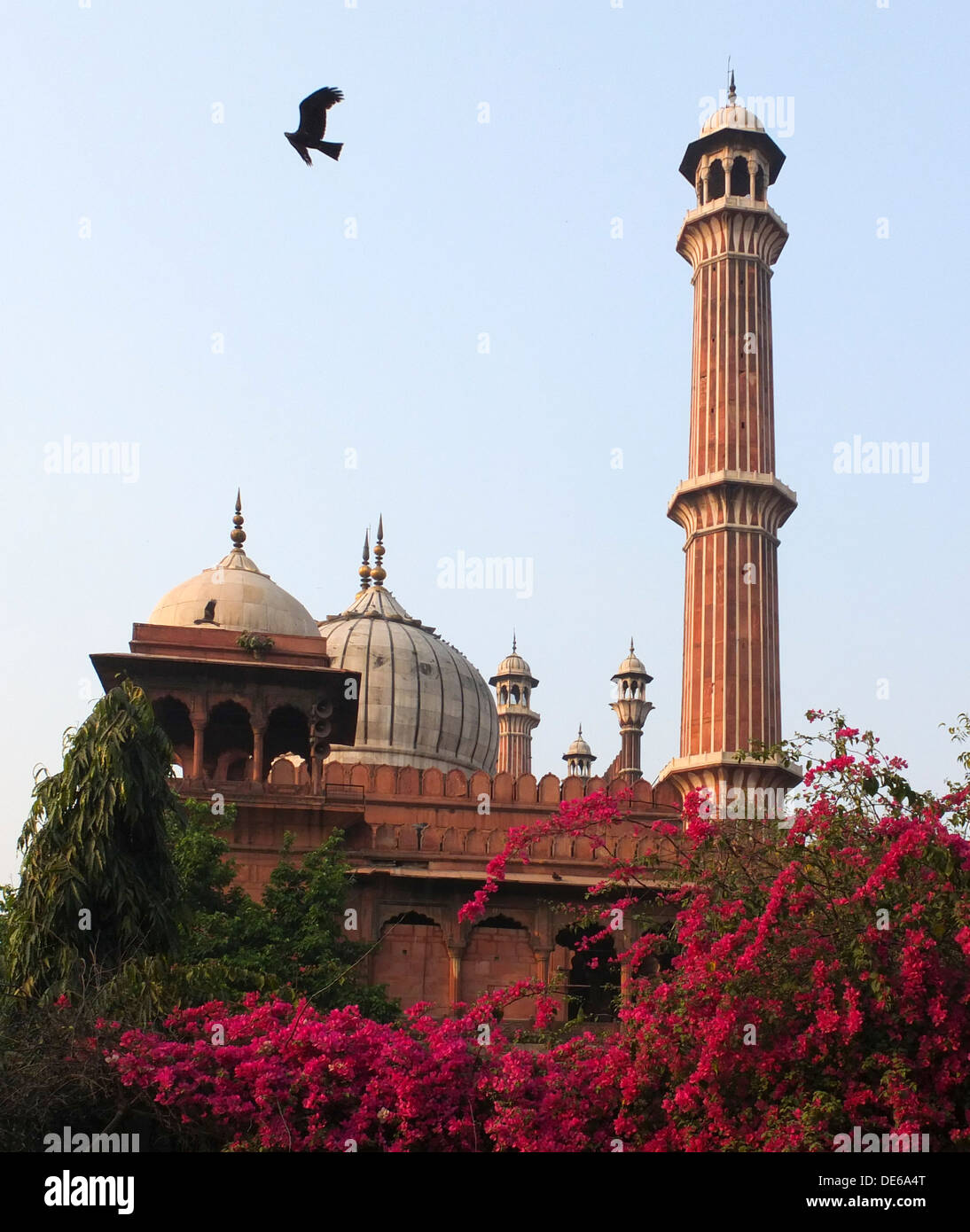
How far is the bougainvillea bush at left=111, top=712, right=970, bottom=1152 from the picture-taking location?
1121cm

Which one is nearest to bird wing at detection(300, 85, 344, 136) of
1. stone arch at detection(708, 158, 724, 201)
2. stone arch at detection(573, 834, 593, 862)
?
stone arch at detection(573, 834, 593, 862)

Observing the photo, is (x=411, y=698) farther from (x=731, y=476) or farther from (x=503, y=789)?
(x=731, y=476)

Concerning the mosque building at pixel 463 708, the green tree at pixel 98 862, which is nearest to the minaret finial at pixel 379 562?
the mosque building at pixel 463 708

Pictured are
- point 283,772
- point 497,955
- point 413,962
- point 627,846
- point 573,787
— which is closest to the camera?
point 413,962

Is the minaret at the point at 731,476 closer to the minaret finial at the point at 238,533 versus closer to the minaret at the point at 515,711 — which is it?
the minaret finial at the point at 238,533

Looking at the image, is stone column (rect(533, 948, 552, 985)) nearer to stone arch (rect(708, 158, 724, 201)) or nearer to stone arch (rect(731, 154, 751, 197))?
stone arch (rect(708, 158, 724, 201))

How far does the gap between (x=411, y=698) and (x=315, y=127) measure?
25.3 metres

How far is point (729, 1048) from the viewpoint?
11406 mm

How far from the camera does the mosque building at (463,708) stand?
23328 millimetres

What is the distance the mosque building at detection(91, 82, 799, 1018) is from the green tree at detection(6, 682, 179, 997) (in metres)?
5.81

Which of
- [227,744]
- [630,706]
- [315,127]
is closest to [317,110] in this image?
[315,127]

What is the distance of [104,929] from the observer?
1459cm
